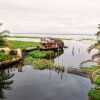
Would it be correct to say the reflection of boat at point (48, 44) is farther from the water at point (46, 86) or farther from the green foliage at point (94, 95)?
the green foliage at point (94, 95)

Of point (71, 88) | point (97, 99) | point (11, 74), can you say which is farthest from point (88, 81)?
point (11, 74)

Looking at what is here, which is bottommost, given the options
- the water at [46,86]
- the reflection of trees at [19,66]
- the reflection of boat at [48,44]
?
the water at [46,86]

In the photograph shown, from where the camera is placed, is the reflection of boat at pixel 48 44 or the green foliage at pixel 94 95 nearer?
the green foliage at pixel 94 95

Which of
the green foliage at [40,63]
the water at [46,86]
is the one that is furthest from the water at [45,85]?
the green foliage at [40,63]

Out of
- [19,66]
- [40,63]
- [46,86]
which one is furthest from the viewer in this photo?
[19,66]

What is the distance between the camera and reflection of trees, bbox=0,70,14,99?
42900 mm

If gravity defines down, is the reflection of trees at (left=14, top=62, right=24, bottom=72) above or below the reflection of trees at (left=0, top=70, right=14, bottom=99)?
above

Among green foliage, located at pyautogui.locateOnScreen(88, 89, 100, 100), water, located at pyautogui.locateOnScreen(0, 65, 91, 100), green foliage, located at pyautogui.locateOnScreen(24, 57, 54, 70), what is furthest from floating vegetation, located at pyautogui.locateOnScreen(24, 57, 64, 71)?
green foliage, located at pyautogui.locateOnScreen(88, 89, 100, 100)

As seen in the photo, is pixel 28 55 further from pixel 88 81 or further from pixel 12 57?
pixel 88 81

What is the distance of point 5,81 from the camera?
49.0 m

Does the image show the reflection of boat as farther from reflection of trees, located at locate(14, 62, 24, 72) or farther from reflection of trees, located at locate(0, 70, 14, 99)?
reflection of trees, located at locate(0, 70, 14, 99)

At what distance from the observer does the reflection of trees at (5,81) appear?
42.9 meters

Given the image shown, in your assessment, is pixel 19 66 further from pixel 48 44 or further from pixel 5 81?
pixel 48 44

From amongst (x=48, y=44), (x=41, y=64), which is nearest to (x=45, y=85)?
(x=41, y=64)
